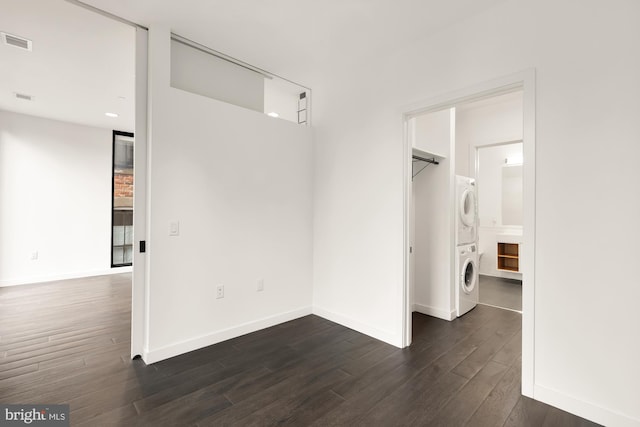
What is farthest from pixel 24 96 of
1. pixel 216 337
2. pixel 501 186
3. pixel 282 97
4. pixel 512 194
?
pixel 512 194

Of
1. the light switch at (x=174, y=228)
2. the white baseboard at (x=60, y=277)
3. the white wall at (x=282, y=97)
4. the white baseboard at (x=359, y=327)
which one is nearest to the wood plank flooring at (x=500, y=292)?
the white baseboard at (x=359, y=327)

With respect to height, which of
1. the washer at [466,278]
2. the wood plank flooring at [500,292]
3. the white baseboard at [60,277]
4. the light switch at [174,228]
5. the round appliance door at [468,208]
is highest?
the round appliance door at [468,208]

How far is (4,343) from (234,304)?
7.14 ft

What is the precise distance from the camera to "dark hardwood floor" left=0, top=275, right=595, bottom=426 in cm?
187

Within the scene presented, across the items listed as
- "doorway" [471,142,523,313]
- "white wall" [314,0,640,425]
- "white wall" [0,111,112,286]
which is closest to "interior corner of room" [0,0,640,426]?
"white wall" [314,0,640,425]

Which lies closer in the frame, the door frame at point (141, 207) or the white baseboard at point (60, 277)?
the door frame at point (141, 207)

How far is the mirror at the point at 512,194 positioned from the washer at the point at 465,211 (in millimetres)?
2124

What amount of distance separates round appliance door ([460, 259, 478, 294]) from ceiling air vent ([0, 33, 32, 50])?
5.21 metres

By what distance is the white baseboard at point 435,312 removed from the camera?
357 cm

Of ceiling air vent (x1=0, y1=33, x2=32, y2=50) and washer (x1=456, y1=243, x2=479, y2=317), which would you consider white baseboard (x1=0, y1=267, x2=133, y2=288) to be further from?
washer (x1=456, y1=243, x2=479, y2=317)

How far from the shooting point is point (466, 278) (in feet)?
12.8

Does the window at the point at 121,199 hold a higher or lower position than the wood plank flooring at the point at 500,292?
higher

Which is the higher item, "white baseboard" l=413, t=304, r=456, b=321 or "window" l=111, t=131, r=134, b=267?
"window" l=111, t=131, r=134, b=267

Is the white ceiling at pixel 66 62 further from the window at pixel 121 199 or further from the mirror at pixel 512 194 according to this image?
the mirror at pixel 512 194
